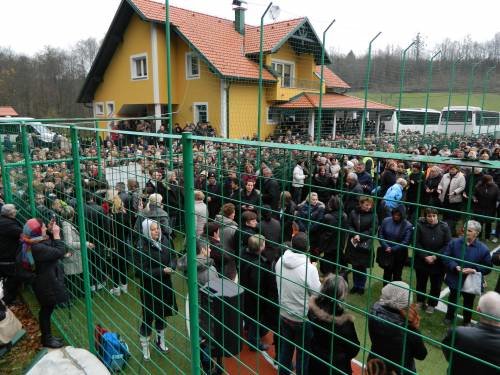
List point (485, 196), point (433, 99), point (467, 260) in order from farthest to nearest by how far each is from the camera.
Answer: point (433, 99), point (485, 196), point (467, 260)

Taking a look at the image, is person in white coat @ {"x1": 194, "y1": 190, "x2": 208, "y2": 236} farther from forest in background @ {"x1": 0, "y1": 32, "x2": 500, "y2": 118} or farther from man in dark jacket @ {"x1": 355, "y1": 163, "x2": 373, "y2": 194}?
forest in background @ {"x1": 0, "y1": 32, "x2": 500, "y2": 118}

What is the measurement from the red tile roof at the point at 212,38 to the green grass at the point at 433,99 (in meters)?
4.92

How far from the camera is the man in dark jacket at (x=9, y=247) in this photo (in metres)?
4.74

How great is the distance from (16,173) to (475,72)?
20.3 meters

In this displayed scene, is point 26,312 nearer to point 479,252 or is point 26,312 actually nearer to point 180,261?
point 180,261

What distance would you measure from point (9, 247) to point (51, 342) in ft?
5.32

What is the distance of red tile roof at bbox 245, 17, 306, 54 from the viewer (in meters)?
18.4

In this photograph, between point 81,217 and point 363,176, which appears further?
point 81,217

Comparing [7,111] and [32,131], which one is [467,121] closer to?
[32,131]

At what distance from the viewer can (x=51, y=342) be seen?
4.00 meters

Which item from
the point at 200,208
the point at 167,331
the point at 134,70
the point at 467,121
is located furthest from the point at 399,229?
the point at 467,121

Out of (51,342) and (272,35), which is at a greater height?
(272,35)

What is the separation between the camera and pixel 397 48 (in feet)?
47.5

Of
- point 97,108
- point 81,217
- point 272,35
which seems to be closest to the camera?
point 81,217
